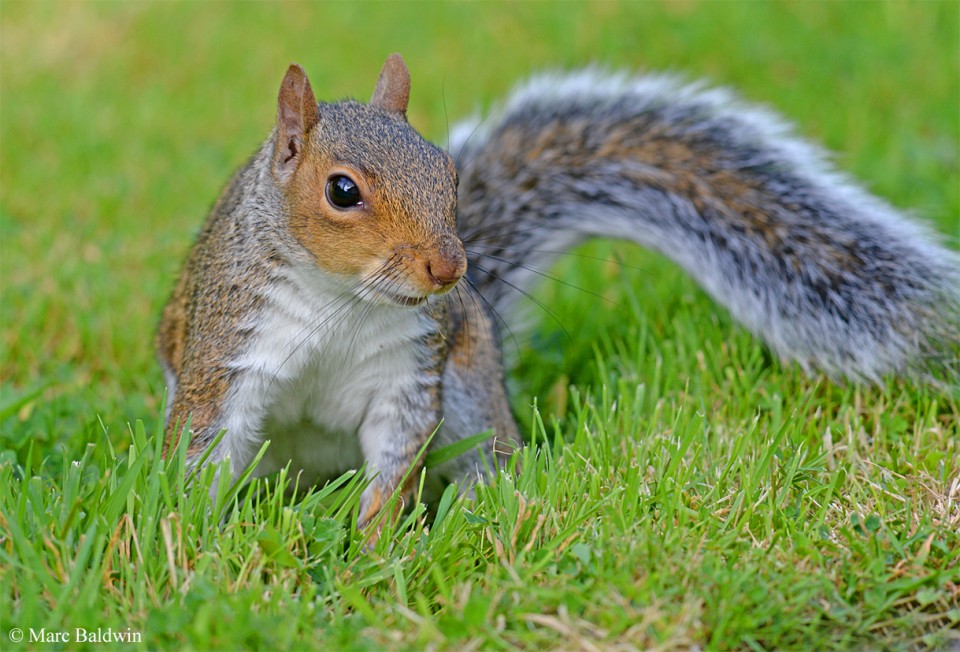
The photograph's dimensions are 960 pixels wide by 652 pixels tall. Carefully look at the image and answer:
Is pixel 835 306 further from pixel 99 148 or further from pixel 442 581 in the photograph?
pixel 99 148

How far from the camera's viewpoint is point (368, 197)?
1755 mm

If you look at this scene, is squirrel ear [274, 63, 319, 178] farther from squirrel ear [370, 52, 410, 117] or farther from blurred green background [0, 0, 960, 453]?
blurred green background [0, 0, 960, 453]

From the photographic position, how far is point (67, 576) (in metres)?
1.56

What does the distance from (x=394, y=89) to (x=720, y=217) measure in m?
0.82

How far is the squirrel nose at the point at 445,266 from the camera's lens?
1697 millimetres

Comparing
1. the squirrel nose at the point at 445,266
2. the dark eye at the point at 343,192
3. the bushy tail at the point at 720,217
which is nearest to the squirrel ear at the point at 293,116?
the dark eye at the point at 343,192

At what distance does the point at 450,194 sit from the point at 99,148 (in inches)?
109

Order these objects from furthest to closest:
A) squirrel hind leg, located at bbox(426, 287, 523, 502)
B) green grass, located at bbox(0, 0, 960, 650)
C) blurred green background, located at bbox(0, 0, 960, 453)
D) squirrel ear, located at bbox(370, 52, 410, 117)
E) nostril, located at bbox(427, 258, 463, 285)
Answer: blurred green background, located at bbox(0, 0, 960, 453) < squirrel hind leg, located at bbox(426, 287, 523, 502) < squirrel ear, located at bbox(370, 52, 410, 117) < nostril, located at bbox(427, 258, 463, 285) < green grass, located at bbox(0, 0, 960, 650)

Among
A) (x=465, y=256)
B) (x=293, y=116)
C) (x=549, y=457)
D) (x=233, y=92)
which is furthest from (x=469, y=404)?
(x=233, y=92)

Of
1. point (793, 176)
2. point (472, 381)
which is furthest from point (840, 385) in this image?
point (472, 381)

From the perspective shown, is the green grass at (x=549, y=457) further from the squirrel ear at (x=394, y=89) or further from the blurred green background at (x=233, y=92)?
the squirrel ear at (x=394, y=89)

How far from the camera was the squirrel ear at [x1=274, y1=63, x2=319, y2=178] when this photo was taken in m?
1.89

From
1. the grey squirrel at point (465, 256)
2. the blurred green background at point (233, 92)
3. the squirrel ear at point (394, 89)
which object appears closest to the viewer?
the grey squirrel at point (465, 256)

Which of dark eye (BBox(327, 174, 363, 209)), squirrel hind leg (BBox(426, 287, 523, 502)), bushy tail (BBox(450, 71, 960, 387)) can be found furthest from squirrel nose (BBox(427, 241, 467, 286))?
bushy tail (BBox(450, 71, 960, 387))
